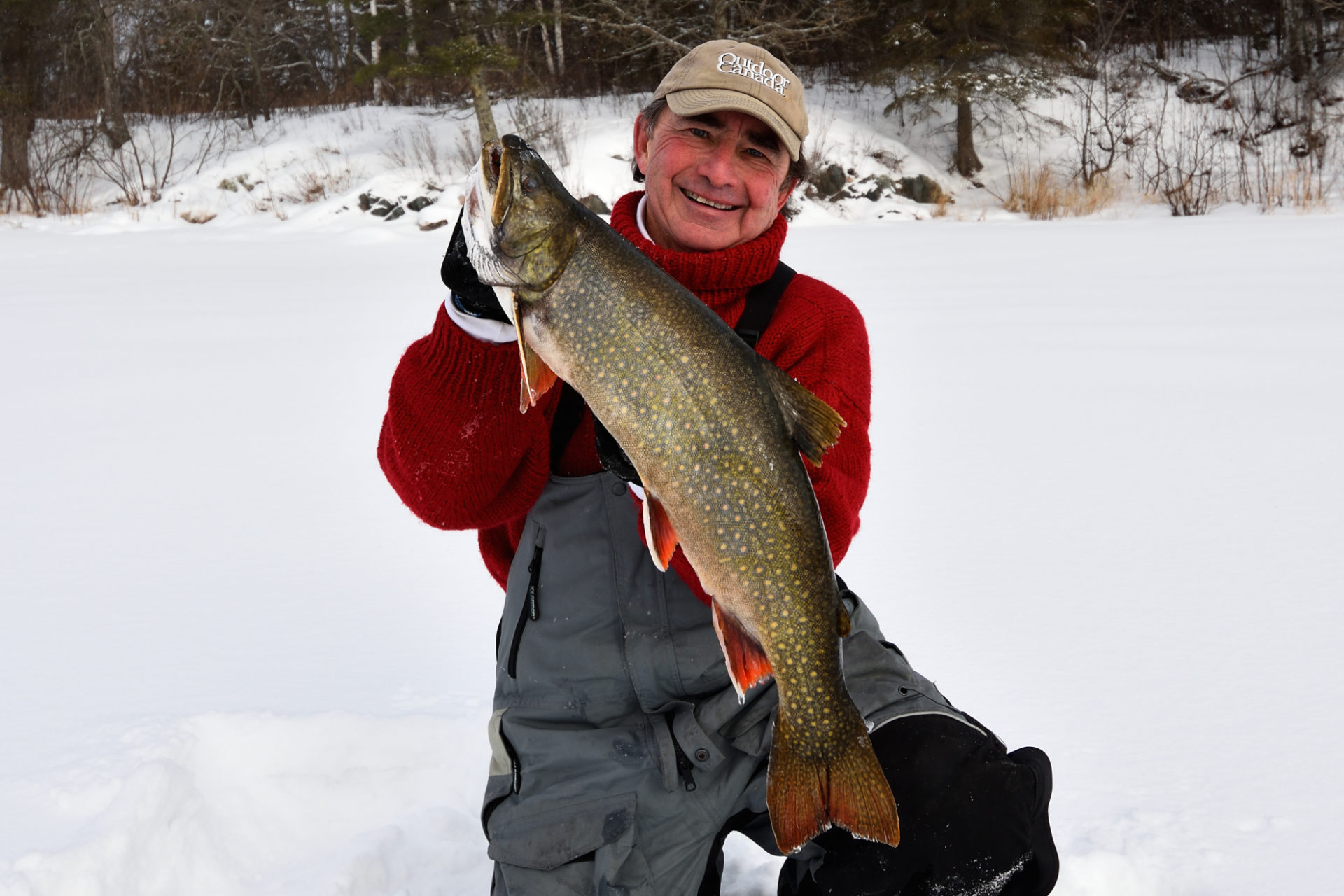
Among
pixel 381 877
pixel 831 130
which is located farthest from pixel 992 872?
pixel 831 130

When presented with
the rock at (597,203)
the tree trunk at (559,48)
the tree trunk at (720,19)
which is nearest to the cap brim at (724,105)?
the rock at (597,203)

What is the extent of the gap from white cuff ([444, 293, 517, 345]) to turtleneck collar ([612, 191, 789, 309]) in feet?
1.45

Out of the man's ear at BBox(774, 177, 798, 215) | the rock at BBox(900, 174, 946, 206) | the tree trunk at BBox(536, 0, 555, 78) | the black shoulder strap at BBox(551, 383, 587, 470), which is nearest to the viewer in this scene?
the black shoulder strap at BBox(551, 383, 587, 470)

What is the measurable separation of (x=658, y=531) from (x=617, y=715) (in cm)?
65

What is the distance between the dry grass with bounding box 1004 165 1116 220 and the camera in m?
13.1

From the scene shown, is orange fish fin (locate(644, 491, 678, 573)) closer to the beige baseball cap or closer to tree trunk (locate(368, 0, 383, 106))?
the beige baseball cap

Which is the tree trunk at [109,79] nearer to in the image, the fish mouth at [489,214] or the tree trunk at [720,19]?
the tree trunk at [720,19]

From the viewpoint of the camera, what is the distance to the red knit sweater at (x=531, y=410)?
1852 mm

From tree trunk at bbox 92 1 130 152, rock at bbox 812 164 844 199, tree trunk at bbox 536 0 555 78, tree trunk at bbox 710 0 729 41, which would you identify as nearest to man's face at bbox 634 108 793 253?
rock at bbox 812 164 844 199

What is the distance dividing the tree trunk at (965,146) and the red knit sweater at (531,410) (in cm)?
1650

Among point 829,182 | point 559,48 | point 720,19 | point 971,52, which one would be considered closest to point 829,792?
point 829,182

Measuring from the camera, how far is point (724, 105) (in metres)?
2.12

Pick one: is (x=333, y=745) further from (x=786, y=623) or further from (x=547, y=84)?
(x=547, y=84)

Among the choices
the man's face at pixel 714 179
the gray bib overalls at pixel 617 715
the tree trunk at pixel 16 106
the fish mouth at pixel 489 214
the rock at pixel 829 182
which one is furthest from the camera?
the tree trunk at pixel 16 106
